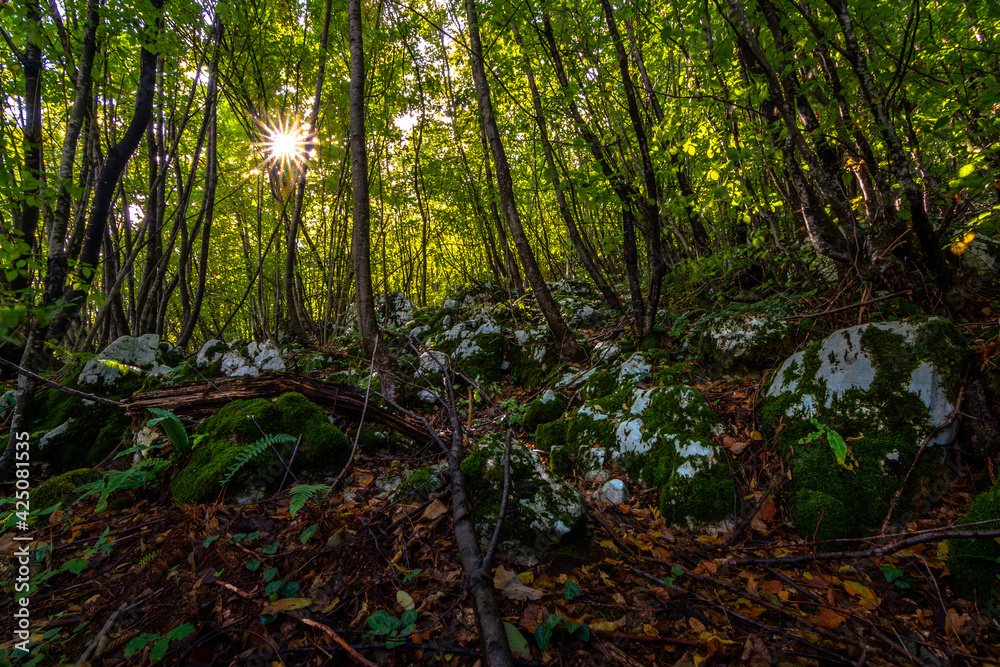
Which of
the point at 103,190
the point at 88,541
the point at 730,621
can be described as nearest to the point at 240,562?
the point at 88,541

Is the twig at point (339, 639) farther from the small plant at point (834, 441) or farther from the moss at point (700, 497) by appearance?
the small plant at point (834, 441)

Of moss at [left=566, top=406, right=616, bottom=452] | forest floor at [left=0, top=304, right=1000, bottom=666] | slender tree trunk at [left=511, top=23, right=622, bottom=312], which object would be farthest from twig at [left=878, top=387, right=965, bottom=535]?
slender tree trunk at [left=511, top=23, right=622, bottom=312]

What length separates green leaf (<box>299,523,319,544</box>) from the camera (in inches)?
93.4

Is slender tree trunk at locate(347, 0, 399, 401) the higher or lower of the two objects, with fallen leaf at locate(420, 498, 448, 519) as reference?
higher

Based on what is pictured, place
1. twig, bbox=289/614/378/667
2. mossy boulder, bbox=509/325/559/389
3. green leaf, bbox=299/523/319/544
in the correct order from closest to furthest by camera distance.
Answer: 1. twig, bbox=289/614/378/667
2. green leaf, bbox=299/523/319/544
3. mossy boulder, bbox=509/325/559/389

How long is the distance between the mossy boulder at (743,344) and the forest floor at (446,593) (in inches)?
71.4

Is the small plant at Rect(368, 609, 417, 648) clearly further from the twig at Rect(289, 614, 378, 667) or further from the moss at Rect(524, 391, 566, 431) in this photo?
the moss at Rect(524, 391, 566, 431)

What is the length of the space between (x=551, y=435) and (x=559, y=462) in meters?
0.51

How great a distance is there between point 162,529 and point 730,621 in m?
3.79

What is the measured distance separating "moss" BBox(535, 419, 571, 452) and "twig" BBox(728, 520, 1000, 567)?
1.96m

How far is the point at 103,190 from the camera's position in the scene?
4.28 meters

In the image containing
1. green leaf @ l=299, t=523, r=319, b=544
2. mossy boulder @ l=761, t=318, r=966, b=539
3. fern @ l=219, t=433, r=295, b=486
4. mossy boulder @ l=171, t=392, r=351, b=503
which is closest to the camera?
green leaf @ l=299, t=523, r=319, b=544

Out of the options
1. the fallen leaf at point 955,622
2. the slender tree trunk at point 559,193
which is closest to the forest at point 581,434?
the fallen leaf at point 955,622

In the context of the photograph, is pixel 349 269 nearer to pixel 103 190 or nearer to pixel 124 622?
pixel 103 190
